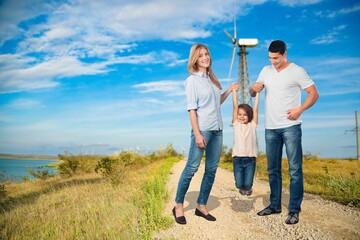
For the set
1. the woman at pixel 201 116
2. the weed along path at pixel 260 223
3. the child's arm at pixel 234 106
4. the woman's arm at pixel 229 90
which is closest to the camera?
the weed along path at pixel 260 223

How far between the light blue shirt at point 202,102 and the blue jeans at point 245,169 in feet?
7.14

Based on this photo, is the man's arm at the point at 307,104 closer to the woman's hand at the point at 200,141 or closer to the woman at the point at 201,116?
the woman at the point at 201,116

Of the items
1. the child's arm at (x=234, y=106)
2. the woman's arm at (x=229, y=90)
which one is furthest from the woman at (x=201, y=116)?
the child's arm at (x=234, y=106)

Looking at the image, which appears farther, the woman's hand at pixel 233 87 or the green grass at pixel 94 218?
the woman's hand at pixel 233 87

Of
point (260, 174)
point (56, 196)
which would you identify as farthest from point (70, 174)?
point (260, 174)

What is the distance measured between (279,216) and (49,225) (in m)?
3.53

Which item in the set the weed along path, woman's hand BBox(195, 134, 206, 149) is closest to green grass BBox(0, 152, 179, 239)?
the weed along path

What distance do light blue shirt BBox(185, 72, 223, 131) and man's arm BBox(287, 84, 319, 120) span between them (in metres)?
1.03

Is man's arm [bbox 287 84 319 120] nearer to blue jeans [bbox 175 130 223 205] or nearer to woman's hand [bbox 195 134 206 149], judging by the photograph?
blue jeans [bbox 175 130 223 205]

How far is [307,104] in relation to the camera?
4996mm

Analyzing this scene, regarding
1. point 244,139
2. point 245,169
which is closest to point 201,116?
point 244,139

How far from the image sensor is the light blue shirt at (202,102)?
4844 mm

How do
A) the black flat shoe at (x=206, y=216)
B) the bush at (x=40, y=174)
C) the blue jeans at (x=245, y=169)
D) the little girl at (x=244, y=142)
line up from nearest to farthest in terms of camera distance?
the black flat shoe at (x=206, y=216)
the little girl at (x=244, y=142)
the blue jeans at (x=245, y=169)
the bush at (x=40, y=174)

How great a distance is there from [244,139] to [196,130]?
215 centimetres
